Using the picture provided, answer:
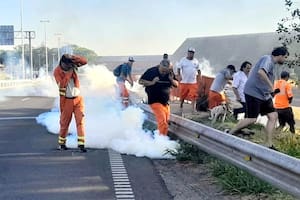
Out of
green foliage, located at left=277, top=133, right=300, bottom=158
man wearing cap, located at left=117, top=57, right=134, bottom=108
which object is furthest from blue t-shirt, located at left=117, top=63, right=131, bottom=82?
green foliage, located at left=277, top=133, right=300, bottom=158

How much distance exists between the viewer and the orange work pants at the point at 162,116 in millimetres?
9781

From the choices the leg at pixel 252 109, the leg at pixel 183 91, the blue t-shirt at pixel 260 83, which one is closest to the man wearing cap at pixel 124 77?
the leg at pixel 183 91

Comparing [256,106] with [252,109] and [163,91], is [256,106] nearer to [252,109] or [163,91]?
[252,109]

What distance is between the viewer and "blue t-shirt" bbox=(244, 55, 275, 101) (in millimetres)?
9133

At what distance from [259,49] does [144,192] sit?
233ft

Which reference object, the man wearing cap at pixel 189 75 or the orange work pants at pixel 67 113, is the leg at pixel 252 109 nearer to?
the orange work pants at pixel 67 113

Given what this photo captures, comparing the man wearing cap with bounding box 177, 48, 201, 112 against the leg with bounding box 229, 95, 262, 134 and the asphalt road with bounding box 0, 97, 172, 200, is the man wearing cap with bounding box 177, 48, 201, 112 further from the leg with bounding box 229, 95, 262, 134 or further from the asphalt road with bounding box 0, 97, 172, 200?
the leg with bounding box 229, 95, 262, 134

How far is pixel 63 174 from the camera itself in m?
7.72

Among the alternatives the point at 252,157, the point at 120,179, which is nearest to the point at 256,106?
the point at 120,179

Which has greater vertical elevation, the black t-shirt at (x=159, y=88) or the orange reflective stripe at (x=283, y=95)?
the black t-shirt at (x=159, y=88)

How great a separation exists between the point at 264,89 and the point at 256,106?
309 mm

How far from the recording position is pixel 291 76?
40.9 feet

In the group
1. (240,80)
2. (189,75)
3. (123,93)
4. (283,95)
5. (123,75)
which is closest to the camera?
(283,95)

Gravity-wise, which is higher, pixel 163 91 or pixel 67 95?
pixel 163 91
